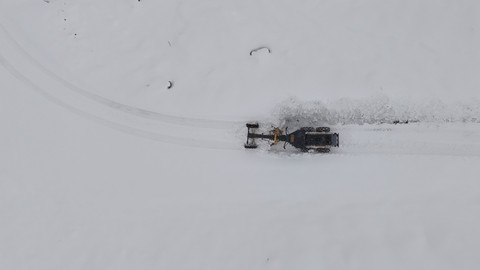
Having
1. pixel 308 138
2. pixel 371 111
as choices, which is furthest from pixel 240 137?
pixel 371 111

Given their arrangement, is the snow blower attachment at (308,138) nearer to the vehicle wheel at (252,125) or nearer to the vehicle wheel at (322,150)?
the vehicle wheel at (322,150)

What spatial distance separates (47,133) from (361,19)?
7.62 metres

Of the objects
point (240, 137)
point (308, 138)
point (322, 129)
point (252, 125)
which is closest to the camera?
point (308, 138)

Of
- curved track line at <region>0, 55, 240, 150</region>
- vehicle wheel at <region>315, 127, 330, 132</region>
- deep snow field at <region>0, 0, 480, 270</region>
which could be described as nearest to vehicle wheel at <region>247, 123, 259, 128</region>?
deep snow field at <region>0, 0, 480, 270</region>

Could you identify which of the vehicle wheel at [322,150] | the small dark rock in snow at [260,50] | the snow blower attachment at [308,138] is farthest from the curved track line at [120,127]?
the small dark rock in snow at [260,50]

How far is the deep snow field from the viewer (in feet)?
26.8

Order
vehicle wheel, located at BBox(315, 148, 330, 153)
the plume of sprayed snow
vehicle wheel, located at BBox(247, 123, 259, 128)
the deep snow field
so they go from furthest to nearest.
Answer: vehicle wheel, located at BBox(247, 123, 259, 128)
vehicle wheel, located at BBox(315, 148, 330, 153)
the plume of sprayed snow
the deep snow field

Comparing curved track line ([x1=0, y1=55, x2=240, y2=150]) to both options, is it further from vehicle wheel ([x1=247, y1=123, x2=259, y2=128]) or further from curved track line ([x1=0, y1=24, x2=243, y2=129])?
vehicle wheel ([x1=247, y1=123, x2=259, y2=128])

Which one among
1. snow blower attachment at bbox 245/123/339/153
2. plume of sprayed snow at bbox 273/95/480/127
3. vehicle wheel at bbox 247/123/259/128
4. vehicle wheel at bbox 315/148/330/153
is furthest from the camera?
vehicle wheel at bbox 247/123/259/128

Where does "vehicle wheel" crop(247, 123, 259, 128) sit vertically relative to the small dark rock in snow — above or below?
below

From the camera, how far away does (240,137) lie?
364 inches

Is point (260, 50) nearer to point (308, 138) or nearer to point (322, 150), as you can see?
point (308, 138)

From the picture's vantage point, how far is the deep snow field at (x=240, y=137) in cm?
816

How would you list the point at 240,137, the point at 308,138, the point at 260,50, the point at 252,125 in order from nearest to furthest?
the point at 308,138
the point at 252,125
the point at 240,137
the point at 260,50
